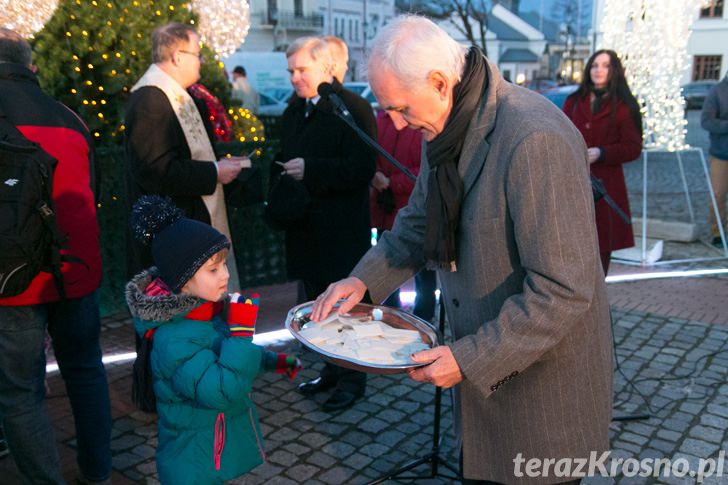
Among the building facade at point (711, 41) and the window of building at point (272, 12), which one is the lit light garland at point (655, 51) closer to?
the building facade at point (711, 41)

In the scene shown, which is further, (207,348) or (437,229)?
(207,348)

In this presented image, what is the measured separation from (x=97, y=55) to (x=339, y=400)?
12.2ft

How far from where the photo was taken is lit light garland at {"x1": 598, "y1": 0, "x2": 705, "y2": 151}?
8.62m

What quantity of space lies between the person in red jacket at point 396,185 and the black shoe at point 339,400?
0.83m

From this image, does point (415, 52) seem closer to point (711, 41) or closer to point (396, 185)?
point (396, 185)

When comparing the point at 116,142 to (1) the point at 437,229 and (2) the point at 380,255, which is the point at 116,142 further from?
(1) the point at 437,229

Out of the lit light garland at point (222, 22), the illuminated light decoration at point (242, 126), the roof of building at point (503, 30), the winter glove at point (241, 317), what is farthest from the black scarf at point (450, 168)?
the roof of building at point (503, 30)

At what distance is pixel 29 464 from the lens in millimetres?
2941

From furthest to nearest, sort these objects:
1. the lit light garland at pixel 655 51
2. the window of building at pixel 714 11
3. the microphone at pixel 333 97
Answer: the window of building at pixel 714 11 < the lit light garland at pixel 655 51 < the microphone at pixel 333 97

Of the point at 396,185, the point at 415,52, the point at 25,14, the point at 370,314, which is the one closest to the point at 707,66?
the point at 396,185

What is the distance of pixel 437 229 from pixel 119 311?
4756 millimetres

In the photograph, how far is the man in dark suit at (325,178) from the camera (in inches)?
159

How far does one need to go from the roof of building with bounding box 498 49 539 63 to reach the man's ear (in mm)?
67385

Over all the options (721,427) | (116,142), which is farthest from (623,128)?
(116,142)
